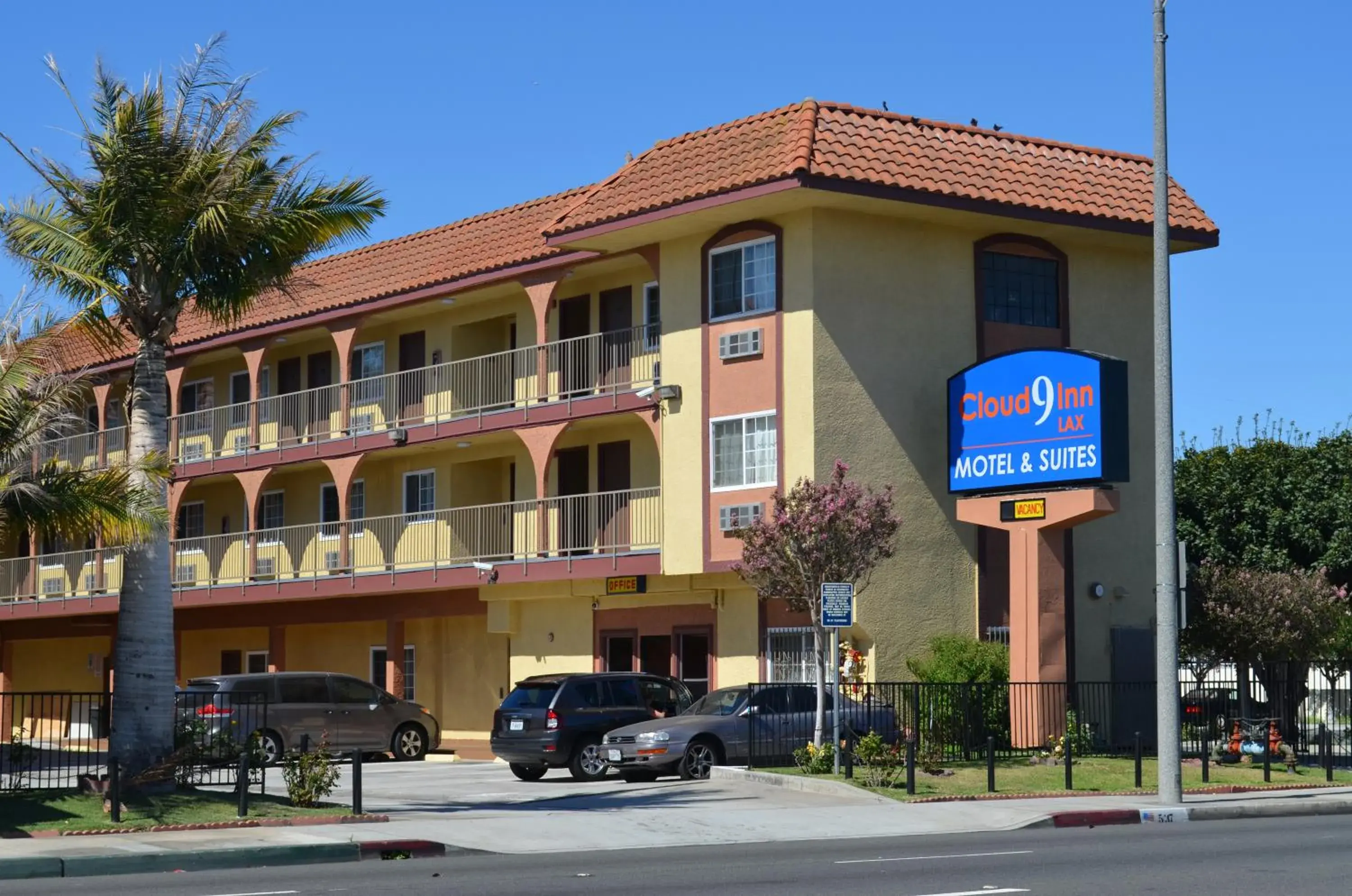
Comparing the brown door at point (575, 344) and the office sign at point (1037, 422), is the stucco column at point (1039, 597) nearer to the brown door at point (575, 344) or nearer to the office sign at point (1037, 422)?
the office sign at point (1037, 422)

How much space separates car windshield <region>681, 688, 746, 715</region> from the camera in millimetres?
27328

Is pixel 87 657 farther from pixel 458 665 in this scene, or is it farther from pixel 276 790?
pixel 276 790

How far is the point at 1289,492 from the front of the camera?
136 feet

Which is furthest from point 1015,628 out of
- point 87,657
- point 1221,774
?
point 87,657

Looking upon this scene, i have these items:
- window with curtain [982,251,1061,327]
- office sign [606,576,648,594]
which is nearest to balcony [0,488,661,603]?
office sign [606,576,648,594]

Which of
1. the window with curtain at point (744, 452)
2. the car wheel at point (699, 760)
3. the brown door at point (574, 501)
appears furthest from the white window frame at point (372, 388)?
the car wheel at point (699, 760)

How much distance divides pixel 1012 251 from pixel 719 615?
848 centimetres

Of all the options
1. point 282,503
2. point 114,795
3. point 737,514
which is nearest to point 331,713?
point 737,514

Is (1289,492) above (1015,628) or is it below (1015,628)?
above

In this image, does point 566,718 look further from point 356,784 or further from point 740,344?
point 740,344

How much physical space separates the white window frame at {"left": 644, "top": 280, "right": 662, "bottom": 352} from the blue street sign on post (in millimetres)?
10351

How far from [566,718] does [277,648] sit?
1802 cm

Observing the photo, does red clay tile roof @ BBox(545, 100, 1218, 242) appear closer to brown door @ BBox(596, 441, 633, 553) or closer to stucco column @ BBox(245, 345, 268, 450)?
brown door @ BBox(596, 441, 633, 553)

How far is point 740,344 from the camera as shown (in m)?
32.5
